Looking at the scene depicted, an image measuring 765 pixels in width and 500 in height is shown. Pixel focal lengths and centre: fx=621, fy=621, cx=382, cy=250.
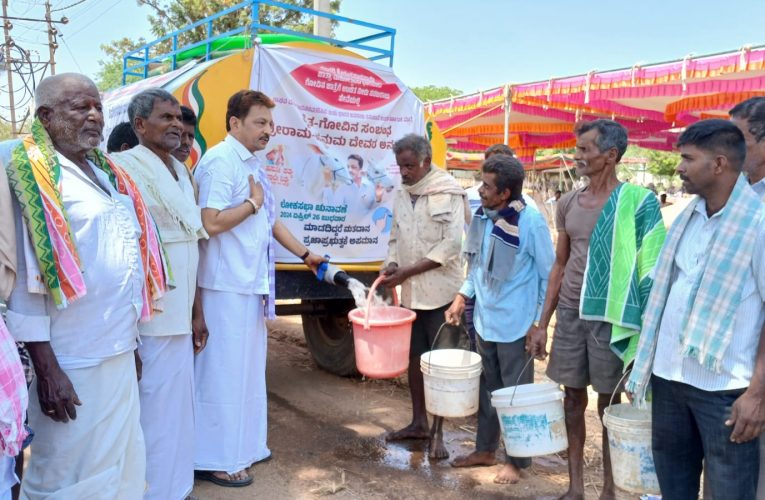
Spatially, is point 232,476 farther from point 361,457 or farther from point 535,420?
point 535,420

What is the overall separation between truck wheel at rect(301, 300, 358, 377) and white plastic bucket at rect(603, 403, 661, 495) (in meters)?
2.65

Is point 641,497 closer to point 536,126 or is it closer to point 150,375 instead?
point 150,375

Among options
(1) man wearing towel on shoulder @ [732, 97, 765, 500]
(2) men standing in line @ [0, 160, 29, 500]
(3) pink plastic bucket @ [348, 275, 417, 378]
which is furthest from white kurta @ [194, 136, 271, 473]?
(1) man wearing towel on shoulder @ [732, 97, 765, 500]

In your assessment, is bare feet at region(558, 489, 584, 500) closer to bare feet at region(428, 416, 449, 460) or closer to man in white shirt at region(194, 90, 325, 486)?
bare feet at region(428, 416, 449, 460)

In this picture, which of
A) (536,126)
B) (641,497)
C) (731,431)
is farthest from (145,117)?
(536,126)

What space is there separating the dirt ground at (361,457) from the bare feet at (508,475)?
33 mm

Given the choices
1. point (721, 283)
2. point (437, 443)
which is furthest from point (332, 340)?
point (721, 283)

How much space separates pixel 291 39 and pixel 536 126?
362 inches

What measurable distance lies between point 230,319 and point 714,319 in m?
2.28

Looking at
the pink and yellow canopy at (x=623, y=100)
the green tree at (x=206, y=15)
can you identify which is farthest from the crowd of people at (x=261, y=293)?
the green tree at (x=206, y=15)

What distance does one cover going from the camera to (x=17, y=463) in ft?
7.16

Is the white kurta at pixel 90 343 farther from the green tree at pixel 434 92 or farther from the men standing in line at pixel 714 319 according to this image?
the green tree at pixel 434 92

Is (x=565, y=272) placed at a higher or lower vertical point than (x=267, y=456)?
higher

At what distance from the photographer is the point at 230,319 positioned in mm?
3301
